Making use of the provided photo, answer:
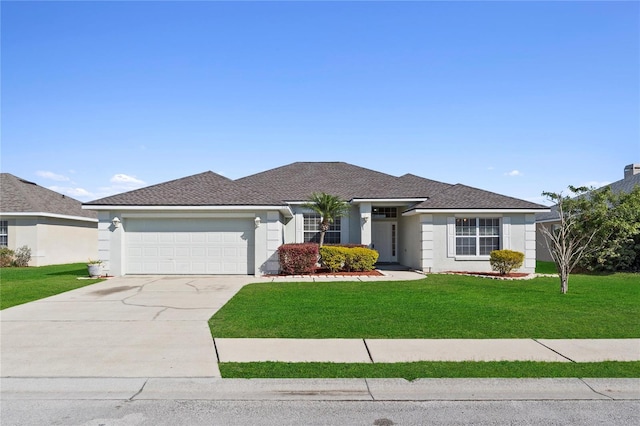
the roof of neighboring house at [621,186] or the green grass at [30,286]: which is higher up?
the roof of neighboring house at [621,186]

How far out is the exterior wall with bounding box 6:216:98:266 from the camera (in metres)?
22.4

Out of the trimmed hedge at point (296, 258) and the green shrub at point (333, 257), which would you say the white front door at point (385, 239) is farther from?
the trimmed hedge at point (296, 258)

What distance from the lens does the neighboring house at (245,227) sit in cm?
1661

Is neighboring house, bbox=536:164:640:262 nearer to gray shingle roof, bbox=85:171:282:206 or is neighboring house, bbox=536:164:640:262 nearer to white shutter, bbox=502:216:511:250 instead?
white shutter, bbox=502:216:511:250

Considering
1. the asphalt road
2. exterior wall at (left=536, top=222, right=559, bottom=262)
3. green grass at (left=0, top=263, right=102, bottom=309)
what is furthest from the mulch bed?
green grass at (left=0, top=263, right=102, bottom=309)

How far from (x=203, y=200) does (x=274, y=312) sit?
8782 millimetres

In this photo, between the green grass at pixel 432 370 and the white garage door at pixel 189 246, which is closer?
the green grass at pixel 432 370

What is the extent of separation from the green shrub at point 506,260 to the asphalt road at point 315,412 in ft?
40.6

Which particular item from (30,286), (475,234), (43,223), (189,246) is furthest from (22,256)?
(475,234)

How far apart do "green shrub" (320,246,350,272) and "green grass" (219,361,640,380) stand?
37.0ft

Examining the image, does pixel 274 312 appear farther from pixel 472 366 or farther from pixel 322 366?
pixel 472 366

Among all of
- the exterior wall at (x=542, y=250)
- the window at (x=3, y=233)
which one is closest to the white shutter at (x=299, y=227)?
the window at (x=3, y=233)

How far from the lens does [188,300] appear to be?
1107cm

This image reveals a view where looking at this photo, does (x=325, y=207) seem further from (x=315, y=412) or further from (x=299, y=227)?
(x=315, y=412)
